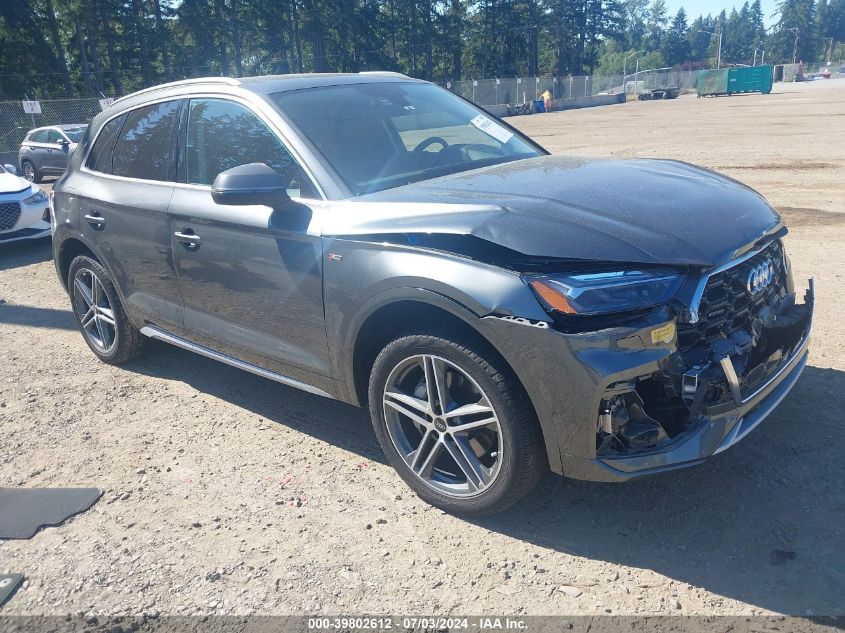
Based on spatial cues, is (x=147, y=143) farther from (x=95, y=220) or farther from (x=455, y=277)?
(x=455, y=277)

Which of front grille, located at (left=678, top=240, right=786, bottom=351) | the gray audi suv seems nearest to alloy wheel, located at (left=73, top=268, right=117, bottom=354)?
the gray audi suv

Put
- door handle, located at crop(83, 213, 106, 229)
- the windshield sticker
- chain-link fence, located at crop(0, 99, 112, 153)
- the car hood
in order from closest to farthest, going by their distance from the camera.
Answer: the car hood → the windshield sticker → door handle, located at crop(83, 213, 106, 229) → chain-link fence, located at crop(0, 99, 112, 153)

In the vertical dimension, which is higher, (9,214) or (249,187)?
(249,187)

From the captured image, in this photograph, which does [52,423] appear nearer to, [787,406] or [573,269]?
[573,269]

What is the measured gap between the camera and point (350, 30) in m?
66.3

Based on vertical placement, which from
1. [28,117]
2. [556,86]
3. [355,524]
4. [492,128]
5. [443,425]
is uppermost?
[556,86]

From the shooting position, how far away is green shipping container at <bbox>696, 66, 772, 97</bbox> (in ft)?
211

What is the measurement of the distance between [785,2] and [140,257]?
19664 centimetres

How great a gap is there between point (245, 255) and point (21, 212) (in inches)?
304

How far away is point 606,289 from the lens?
8.55 feet

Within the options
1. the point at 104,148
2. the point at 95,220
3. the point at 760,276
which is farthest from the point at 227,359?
the point at 760,276

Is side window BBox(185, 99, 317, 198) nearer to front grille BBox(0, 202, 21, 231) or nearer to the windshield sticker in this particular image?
the windshield sticker

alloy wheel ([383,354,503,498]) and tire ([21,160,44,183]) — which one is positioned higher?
tire ([21,160,44,183])

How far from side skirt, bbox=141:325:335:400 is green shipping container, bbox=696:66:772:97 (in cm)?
7076
